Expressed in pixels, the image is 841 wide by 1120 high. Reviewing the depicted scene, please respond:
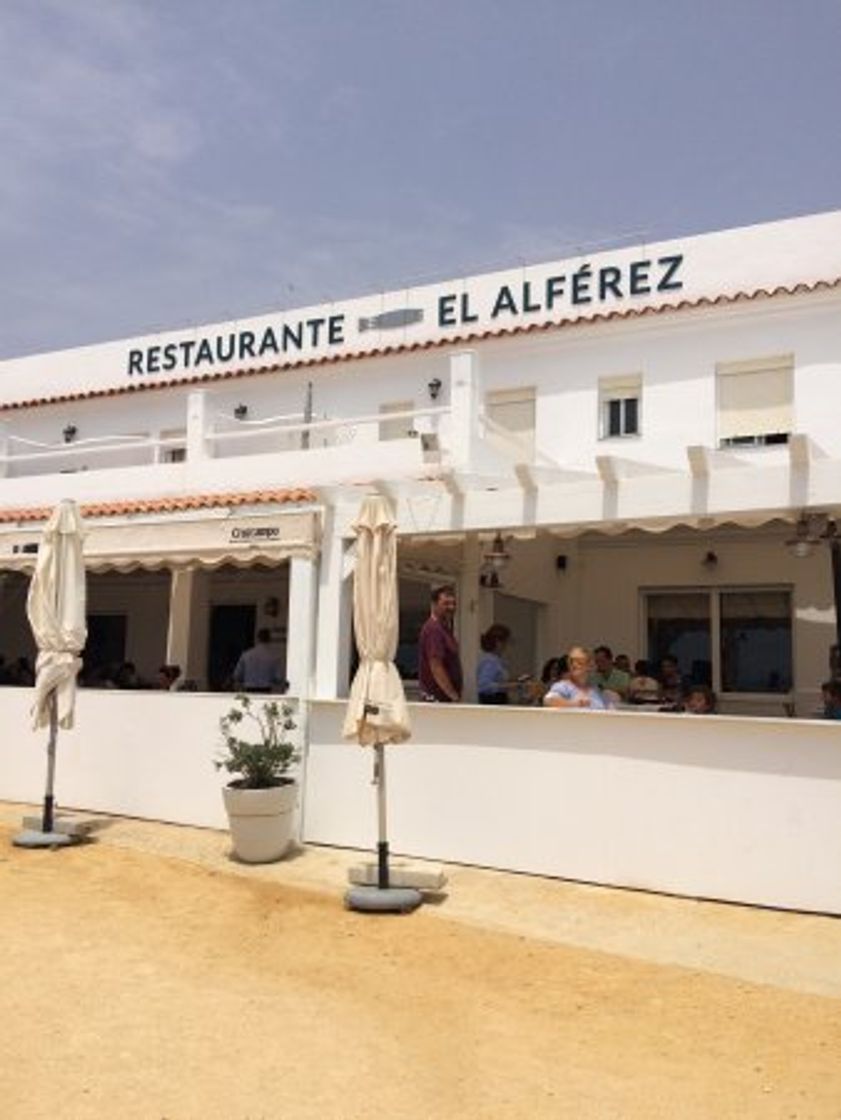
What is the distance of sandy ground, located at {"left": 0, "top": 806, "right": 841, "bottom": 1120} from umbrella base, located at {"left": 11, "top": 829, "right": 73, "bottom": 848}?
0.97 m

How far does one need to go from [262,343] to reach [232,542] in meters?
10.0

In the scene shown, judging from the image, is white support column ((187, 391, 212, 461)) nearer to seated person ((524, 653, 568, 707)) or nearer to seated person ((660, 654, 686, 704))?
seated person ((524, 653, 568, 707))

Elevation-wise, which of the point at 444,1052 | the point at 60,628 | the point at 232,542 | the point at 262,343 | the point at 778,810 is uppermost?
the point at 262,343

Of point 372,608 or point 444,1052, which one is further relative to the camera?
point 372,608

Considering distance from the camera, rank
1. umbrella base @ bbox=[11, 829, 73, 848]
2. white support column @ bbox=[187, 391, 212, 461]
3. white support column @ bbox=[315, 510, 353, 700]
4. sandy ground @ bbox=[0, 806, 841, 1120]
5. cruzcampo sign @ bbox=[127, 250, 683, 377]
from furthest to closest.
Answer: cruzcampo sign @ bbox=[127, 250, 683, 377], white support column @ bbox=[187, 391, 212, 461], white support column @ bbox=[315, 510, 353, 700], umbrella base @ bbox=[11, 829, 73, 848], sandy ground @ bbox=[0, 806, 841, 1120]

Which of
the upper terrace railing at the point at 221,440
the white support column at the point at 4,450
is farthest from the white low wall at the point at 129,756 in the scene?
the white support column at the point at 4,450

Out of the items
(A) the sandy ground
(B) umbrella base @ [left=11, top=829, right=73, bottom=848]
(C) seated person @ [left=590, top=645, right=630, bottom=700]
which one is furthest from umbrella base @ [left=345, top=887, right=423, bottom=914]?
(C) seated person @ [left=590, top=645, right=630, bottom=700]

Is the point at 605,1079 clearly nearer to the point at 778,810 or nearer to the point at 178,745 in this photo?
the point at 778,810

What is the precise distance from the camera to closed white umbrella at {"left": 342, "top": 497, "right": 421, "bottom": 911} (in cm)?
852

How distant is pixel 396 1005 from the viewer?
6.27 meters

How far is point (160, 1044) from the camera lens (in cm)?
550

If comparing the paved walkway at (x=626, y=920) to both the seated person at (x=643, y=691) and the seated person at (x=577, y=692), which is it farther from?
the seated person at (x=643, y=691)

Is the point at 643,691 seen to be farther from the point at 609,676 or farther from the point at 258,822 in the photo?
the point at 258,822

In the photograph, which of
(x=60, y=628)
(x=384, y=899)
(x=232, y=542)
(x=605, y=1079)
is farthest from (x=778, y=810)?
(x=60, y=628)
